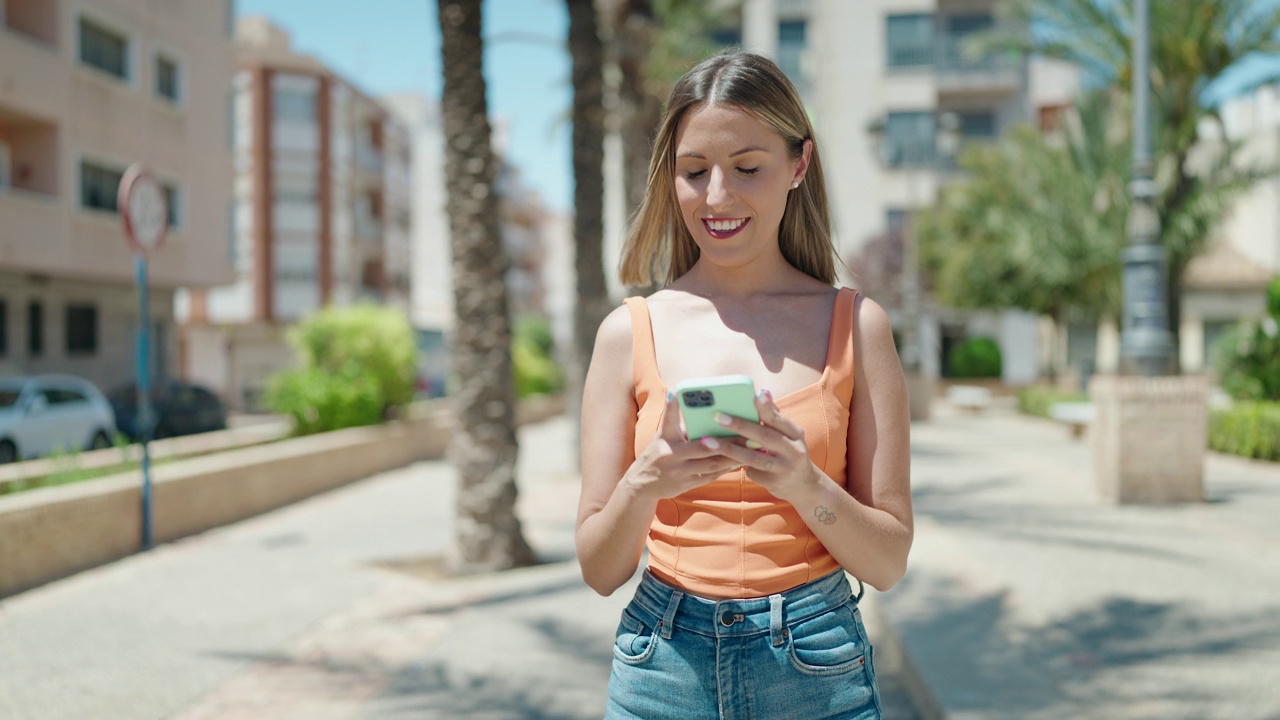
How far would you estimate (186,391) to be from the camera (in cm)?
2250

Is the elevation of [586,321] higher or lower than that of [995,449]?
higher

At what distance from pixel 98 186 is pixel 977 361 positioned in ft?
92.6

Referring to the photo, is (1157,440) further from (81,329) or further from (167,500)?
(81,329)

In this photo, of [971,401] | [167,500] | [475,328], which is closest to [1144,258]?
[475,328]

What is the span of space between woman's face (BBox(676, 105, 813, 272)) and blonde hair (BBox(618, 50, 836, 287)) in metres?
0.03

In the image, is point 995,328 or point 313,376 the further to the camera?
point 995,328

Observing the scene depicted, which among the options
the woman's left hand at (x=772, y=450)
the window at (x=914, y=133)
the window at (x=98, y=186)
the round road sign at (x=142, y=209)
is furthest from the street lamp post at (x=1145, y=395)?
the window at (x=914, y=133)

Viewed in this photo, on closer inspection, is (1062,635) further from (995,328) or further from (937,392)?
(995,328)

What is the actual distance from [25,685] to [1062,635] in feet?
16.4

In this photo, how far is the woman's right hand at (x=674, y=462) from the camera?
5.55 ft

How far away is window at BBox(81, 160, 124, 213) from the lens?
23719 millimetres

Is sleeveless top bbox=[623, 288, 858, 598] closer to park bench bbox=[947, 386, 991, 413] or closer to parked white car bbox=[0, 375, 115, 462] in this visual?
parked white car bbox=[0, 375, 115, 462]

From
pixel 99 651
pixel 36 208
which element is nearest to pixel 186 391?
pixel 36 208

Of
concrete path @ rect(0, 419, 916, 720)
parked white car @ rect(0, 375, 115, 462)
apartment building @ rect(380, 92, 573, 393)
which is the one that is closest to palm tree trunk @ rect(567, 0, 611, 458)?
concrete path @ rect(0, 419, 916, 720)
